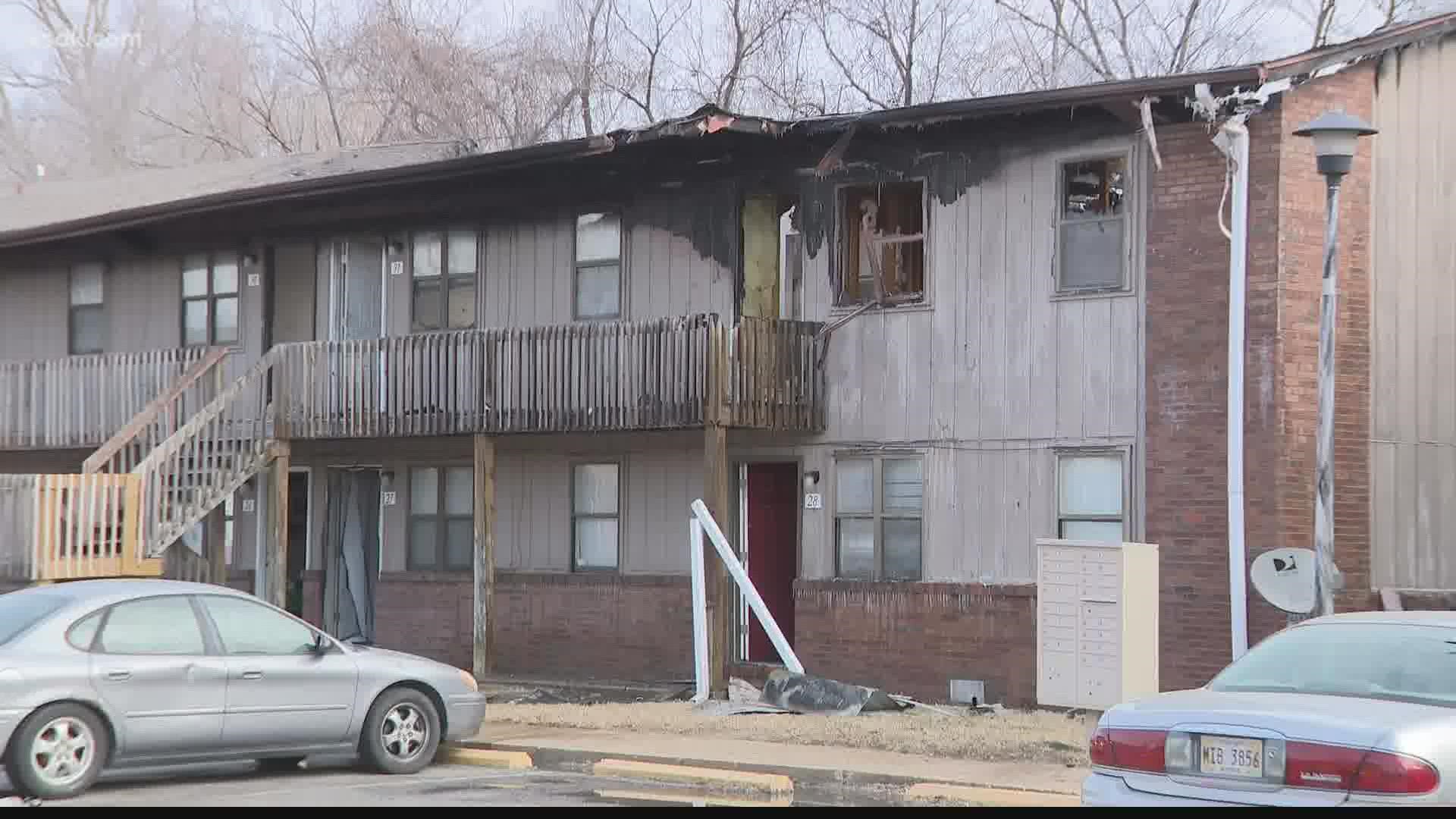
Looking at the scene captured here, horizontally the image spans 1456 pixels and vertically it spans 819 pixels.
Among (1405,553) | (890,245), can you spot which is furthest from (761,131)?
(1405,553)

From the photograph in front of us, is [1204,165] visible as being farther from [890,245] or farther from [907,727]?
[907,727]

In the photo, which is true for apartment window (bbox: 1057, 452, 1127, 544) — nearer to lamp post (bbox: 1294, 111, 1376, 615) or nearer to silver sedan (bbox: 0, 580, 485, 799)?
lamp post (bbox: 1294, 111, 1376, 615)

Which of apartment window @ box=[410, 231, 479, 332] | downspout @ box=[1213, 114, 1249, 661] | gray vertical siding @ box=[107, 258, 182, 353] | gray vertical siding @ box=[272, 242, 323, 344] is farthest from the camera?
gray vertical siding @ box=[107, 258, 182, 353]

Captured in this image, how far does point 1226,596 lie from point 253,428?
1127cm

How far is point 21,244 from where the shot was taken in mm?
27547

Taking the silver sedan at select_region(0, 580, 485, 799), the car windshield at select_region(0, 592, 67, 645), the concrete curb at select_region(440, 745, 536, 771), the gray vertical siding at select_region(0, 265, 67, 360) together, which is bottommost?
the concrete curb at select_region(440, 745, 536, 771)

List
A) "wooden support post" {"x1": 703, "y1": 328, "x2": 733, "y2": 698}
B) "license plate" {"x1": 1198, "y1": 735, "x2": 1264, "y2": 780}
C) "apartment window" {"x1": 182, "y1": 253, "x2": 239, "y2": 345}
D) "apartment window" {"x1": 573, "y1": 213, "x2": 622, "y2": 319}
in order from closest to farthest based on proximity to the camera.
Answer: "license plate" {"x1": 1198, "y1": 735, "x2": 1264, "y2": 780} → "wooden support post" {"x1": 703, "y1": 328, "x2": 733, "y2": 698} → "apartment window" {"x1": 573, "y1": 213, "x2": 622, "y2": 319} → "apartment window" {"x1": 182, "y1": 253, "x2": 239, "y2": 345}

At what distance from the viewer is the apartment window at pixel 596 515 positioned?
75.7ft

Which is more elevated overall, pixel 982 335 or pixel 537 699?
pixel 982 335

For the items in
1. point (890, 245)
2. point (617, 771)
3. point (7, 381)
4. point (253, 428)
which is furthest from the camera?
point (7, 381)

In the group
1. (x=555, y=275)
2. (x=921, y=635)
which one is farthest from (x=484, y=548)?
(x=921, y=635)

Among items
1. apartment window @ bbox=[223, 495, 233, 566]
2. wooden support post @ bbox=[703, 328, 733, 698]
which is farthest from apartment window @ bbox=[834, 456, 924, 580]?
apartment window @ bbox=[223, 495, 233, 566]

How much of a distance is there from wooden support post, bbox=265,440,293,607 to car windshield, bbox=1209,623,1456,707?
48.2ft

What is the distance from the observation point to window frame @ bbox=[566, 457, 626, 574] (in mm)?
22906
